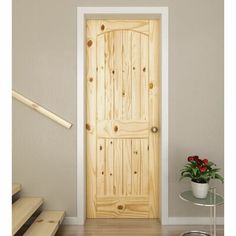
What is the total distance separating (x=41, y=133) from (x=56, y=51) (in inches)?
33.2

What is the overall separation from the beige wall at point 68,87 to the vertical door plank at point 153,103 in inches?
9.3

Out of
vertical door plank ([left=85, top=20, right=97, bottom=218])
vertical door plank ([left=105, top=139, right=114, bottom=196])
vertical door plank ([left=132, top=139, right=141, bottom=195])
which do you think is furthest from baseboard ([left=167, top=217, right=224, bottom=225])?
vertical door plank ([left=85, top=20, right=97, bottom=218])

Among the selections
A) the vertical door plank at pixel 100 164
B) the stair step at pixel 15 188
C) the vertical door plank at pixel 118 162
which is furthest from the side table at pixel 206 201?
the stair step at pixel 15 188

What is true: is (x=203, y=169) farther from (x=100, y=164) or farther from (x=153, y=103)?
(x=100, y=164)

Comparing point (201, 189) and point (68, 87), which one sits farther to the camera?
point (68, 87)

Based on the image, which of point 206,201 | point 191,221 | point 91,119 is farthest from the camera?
point 91,119

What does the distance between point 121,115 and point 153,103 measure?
372 mm

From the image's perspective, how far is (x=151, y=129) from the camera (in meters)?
3.36

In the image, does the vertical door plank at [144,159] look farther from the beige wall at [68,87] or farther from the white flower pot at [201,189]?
the white flower pot at [201,189]

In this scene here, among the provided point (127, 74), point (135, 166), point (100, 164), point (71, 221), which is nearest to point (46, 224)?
point (71, 221)

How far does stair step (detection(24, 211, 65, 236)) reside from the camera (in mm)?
2499

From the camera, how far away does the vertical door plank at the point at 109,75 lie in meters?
3.36

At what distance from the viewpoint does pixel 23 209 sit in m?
2.70

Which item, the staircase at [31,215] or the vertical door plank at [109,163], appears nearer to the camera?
the staircase at [31,215]
